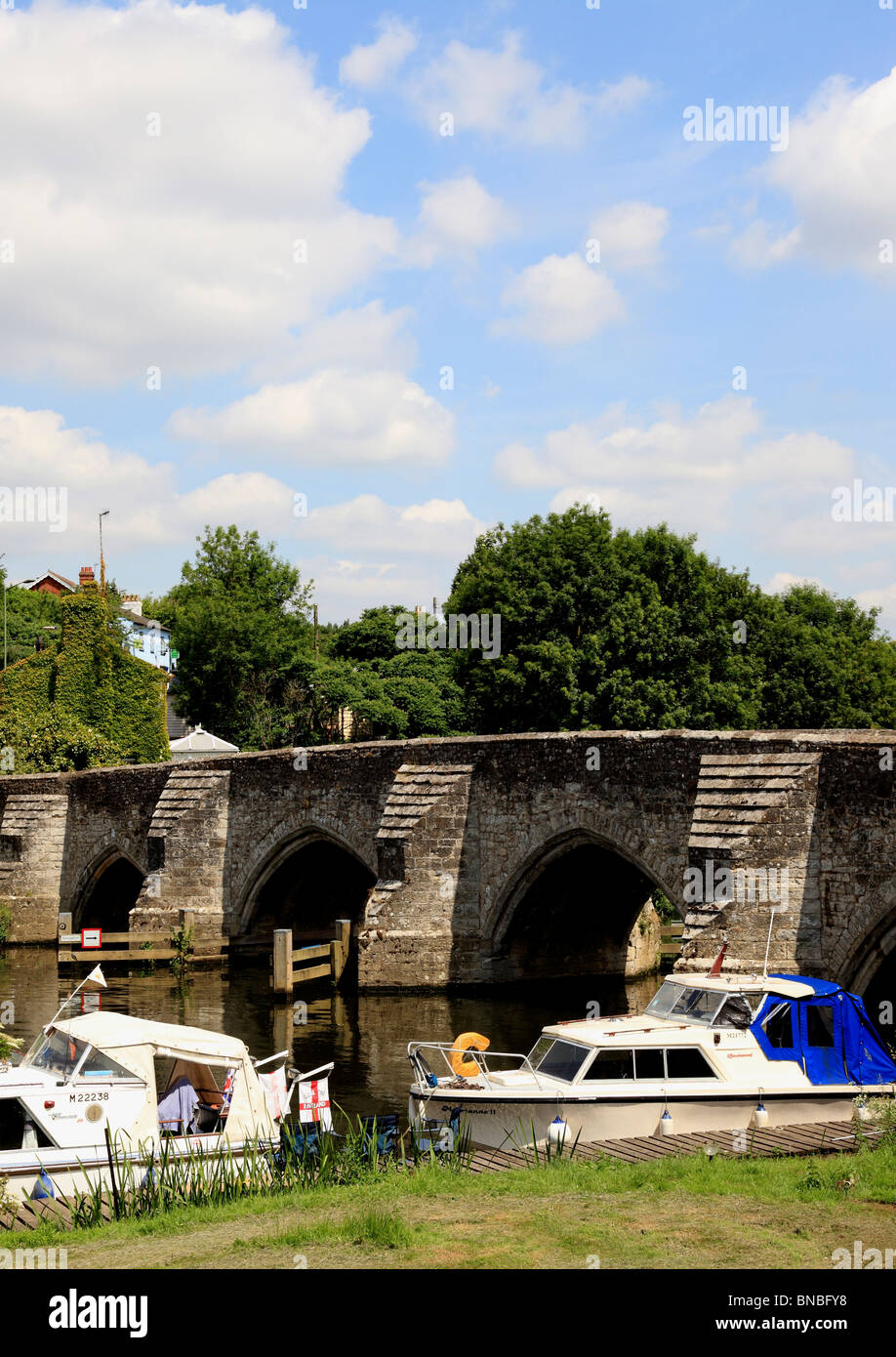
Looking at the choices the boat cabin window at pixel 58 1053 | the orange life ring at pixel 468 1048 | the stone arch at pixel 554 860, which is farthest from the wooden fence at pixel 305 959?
A: the boat cabin window at pixel 58 1053

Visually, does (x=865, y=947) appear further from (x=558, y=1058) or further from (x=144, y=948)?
(x=144, y=948)

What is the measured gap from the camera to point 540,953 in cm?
2545

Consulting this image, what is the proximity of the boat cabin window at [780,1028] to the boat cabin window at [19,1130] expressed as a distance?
23.9 feet

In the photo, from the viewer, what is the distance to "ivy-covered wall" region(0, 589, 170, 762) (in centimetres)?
4025

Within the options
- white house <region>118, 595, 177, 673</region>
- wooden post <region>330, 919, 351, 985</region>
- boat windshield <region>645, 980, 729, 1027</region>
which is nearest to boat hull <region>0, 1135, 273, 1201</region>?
boat windshield <region>645, 980, 729, 1027</region>

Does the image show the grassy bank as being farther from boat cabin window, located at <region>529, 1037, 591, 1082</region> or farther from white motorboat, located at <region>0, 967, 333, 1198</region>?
boat cabin window, located at <region>529, 1037, 591, 1082</region>

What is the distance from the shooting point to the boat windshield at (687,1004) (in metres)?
13.6

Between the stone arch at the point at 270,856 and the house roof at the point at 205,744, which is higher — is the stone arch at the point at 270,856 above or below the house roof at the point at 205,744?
below

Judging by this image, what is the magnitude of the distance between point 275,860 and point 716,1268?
2248 cm

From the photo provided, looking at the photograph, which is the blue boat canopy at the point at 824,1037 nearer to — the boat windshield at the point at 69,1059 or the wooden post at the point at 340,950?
the boat windshield at the point at 69,1059

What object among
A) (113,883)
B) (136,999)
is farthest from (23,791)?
(136,999)

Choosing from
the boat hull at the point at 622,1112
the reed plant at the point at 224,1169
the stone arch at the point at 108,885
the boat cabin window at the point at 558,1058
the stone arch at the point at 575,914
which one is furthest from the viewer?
the stone arch at the point at 108,885
